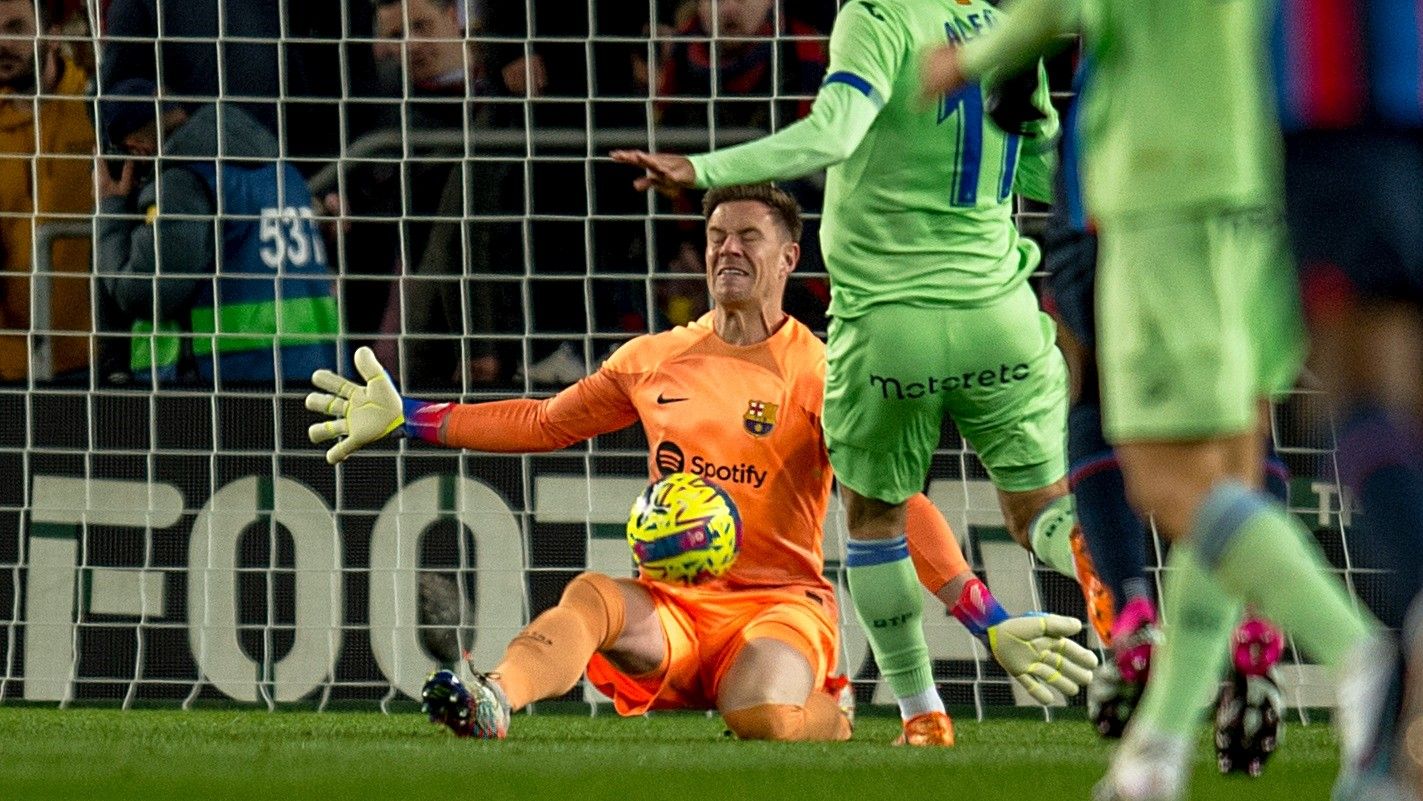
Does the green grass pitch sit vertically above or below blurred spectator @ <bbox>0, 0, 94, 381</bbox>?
below

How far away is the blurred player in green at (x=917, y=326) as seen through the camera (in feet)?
17.5

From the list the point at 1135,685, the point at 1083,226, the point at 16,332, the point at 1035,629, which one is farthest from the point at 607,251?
the point at 1135,685

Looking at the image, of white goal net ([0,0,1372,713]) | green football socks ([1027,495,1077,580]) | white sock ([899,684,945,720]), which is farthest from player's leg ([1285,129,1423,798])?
white goal net ([0,0,1372,713])

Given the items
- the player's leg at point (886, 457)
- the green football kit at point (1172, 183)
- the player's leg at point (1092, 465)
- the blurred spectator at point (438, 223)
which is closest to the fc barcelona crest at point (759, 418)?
the player's leg at point (886, 457)

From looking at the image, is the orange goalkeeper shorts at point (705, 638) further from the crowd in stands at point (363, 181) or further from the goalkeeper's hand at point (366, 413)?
the crowd in stands at point (363, 181)

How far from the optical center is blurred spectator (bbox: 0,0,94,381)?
25.1ft

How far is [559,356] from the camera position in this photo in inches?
298

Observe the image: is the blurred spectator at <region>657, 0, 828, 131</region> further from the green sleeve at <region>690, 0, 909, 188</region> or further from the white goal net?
the green sleeve at <region>690, 0, 909, 188</region>

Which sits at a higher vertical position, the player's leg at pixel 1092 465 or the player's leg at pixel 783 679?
the player's leg at pixel 1092 465

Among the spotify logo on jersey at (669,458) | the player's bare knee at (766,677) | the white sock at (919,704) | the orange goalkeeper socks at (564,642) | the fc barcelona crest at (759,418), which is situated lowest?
the white sock at (919,704)

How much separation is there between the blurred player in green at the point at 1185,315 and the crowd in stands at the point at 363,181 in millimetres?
4245

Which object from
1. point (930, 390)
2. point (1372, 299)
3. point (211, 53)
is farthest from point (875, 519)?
point (211, 53)

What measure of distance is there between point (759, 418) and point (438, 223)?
2.21 metres

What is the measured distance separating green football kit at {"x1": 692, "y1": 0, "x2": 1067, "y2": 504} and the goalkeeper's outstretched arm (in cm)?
84
